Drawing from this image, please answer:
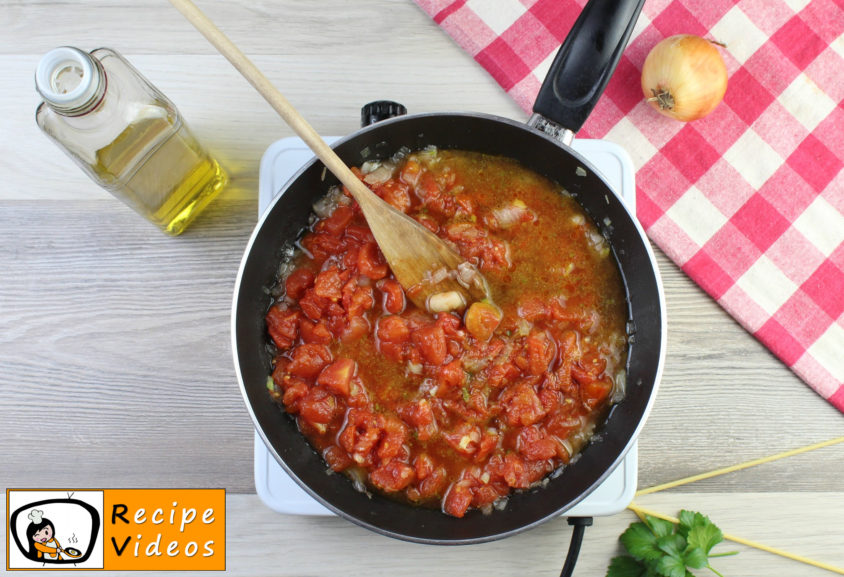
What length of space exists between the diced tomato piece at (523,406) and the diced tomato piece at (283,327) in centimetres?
78

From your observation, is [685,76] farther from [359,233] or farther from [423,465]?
[423,465]

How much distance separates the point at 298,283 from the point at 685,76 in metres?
1.63

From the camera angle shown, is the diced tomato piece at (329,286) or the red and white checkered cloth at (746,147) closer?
the diced tomato piece at (329,286)

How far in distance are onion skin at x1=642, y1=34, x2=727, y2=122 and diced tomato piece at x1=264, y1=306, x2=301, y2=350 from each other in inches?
63.4

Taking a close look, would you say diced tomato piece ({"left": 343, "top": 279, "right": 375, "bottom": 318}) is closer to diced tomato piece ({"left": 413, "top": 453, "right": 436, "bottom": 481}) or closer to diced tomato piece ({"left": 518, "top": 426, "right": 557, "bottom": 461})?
diced tomato piece ({"left": 413, "top": 453, "right": 436, "bottom": 481})

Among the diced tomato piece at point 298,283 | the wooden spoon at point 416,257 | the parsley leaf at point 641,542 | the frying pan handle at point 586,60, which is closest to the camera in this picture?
the frying pan handle at point 586,60

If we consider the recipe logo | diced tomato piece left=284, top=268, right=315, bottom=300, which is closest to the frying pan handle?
diced tomato piece left=284, top=268, right=315, bottom=300

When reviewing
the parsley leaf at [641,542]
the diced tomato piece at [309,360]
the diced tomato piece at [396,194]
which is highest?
the diced tomato piece at [396,194]

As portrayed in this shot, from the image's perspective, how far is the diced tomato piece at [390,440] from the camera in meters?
2.18

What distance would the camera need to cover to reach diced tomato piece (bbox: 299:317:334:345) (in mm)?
2262

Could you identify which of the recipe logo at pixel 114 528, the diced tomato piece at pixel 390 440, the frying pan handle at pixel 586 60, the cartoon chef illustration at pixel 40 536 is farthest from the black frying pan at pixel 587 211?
the cartoon chef illustration at pixel 40 536

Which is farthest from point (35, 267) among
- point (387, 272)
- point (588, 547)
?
point (588, 547)

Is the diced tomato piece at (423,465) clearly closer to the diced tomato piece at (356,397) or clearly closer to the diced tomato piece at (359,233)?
the diced tomato piece at (356,397)

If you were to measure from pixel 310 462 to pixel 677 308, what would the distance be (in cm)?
155
